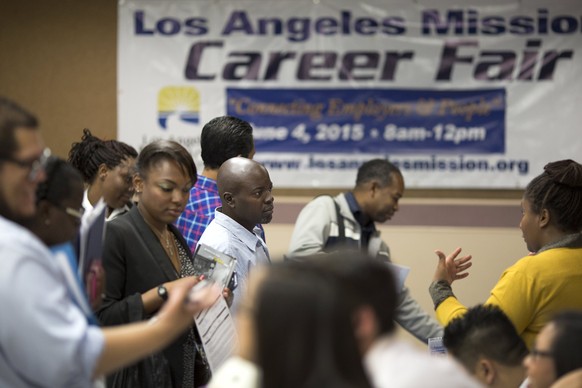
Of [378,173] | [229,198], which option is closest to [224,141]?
[229,198]

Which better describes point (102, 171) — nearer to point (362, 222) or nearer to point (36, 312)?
point (362, 222)

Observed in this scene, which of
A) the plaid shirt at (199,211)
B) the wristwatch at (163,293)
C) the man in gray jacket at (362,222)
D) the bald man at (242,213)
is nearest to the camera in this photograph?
the wristwatch at (163,293)

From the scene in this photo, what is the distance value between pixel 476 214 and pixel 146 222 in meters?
4.13

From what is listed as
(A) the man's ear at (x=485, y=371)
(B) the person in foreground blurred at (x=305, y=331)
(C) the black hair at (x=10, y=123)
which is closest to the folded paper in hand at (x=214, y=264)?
(A) the man's ear at (x=485, y=371)

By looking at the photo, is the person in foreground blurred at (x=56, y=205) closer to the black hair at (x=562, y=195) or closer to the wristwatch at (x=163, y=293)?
the wristwatch at (x=163, y=293)

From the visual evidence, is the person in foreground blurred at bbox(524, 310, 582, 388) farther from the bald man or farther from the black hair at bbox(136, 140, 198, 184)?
the black hair at bbox(136, 140, 198, 184)

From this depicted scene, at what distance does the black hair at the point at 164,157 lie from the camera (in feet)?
11.3

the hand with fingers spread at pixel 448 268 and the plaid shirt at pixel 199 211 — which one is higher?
the plaid shirt at pixel 199 211

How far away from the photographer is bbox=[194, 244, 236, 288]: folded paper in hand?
3.28 meters

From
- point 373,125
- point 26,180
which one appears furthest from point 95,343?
point 373,125

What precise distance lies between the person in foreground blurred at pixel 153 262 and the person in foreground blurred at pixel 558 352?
1264 millimetres

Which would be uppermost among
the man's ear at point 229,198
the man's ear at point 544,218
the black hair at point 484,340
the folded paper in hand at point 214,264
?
the man's ear at point 229,198

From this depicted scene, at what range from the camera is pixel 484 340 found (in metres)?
2.91

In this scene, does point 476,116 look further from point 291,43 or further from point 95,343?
point 95,343
